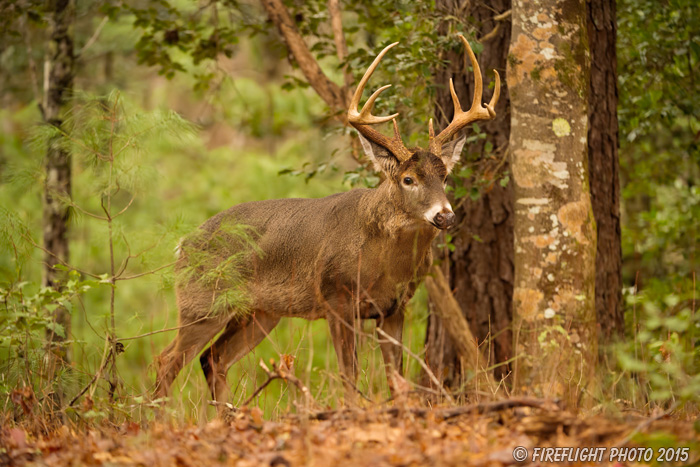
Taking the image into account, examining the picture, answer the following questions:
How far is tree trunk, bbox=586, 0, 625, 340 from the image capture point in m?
6.70

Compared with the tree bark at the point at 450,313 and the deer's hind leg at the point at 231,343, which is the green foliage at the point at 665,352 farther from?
the deer's hind leg at the point at 231,343

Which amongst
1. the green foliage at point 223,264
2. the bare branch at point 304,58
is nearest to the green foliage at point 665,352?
the green foliage at point 223,264

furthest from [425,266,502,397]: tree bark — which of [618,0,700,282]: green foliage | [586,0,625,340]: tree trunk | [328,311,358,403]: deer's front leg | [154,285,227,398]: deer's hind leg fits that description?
[618,0,700,282]: green foliage

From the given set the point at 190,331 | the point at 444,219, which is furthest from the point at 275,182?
the point at 444,219

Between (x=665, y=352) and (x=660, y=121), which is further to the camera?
(x=660, y=121)

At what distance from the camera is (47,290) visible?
5.17m

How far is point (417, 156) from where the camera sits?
567cm

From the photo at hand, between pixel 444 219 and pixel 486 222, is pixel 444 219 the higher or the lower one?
the higher one

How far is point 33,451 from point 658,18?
6643 millimetres

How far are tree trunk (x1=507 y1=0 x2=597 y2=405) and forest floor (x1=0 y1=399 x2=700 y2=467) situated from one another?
140 centimetres

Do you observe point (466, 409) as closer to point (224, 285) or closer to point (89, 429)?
point (89, 429)

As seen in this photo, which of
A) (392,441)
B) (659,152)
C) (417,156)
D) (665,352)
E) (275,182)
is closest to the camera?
(392,441)

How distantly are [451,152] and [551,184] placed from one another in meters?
0.99

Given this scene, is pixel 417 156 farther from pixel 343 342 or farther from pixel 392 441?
pixel 392 441
